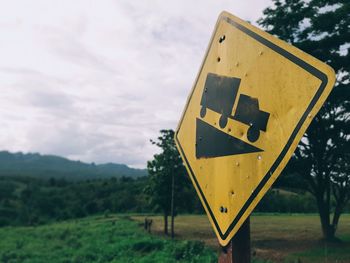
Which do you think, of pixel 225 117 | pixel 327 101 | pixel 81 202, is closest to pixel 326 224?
pixel 327 101

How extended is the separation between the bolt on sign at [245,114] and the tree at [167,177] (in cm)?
2135

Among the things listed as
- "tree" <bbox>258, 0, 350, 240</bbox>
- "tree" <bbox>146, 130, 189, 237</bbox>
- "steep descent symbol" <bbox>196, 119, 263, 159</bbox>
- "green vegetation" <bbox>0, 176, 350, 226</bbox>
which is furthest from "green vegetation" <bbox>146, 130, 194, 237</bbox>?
"steep descent symbol" <bbox>196, 119, 263, 159</bbox>

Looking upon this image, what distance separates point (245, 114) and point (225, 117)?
0.53 feet

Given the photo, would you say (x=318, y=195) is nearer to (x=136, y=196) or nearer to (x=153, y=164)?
(x=153, y=164)

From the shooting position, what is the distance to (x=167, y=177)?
24.1 meters

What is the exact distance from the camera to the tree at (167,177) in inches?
944

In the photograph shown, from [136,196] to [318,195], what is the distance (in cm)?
4298

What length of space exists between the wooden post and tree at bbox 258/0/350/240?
15.8 metres

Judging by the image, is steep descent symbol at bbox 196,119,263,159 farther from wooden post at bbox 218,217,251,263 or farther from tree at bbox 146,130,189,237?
tree at bbox 146,130,189,237

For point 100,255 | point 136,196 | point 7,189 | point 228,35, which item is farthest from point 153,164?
point 7,189

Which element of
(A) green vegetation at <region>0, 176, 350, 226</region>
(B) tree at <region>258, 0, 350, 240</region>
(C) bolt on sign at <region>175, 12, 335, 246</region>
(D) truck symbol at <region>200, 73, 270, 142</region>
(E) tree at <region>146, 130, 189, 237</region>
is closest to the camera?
(C) bolt on sign at <region>175, 12, 335, 246</region>

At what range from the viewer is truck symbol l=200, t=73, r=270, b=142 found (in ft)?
6.60

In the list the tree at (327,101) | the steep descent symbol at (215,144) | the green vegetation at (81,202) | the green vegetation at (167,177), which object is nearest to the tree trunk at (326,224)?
the tree at (327,101)

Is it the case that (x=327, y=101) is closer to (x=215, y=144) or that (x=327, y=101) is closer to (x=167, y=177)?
(x=167, y=177)
